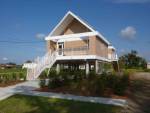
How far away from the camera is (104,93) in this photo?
40.1 ft

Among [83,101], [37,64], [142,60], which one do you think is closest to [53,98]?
[83,101]

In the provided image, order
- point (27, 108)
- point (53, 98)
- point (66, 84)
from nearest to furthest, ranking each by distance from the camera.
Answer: point (27, 108) < point (53, 98) < point (66, 84)

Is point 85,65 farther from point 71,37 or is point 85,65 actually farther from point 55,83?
point 55,83

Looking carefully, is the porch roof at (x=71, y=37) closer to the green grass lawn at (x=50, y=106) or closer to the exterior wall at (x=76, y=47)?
the exterior wall at (x=76, y=47)

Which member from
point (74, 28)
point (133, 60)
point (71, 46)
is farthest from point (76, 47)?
point (133, 60)

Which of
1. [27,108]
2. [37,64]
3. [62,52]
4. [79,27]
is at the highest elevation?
[79,27]

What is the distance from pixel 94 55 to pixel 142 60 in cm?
4411

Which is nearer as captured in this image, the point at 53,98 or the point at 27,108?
the point at 27,108

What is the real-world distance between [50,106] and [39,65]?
12.0m

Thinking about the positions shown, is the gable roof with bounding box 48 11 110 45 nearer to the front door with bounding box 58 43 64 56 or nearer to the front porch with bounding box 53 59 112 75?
the front door with bounding box 58 43 64 56

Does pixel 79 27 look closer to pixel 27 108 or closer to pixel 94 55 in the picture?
pixel 94 55

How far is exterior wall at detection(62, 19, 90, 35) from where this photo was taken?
25472 millimetres

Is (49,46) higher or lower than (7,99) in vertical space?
higher

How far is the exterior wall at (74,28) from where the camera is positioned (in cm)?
2547
